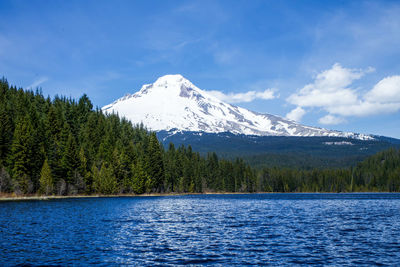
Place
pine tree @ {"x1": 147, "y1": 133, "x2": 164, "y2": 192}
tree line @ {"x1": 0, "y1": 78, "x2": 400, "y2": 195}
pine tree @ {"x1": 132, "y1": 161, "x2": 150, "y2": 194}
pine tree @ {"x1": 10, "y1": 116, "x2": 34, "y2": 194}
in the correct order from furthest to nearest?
pine tree @ {"x1": 147, "y1": 133, "x2": 164, "y2": 192}, pine tree @ {"x1": 132, "y1": 161, "x2": 150, "y2": 194}, tree line @ {"x1": 0, "y1": 78, "x2": 400, "y2": 195}, pine tree @ {"x1": 10, "y1": 116, "x2": 34, "y2": 194}

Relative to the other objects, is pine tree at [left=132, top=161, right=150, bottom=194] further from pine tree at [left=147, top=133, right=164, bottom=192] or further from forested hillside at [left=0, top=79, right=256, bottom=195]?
pine tree at [left=147, top=133, right=164, bottom=192]

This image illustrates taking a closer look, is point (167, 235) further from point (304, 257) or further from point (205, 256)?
point (304, 257)

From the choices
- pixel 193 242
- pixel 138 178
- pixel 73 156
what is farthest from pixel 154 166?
pixel 193 242

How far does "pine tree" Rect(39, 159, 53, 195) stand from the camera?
100375 mm

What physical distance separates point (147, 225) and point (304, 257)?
81.4 ft

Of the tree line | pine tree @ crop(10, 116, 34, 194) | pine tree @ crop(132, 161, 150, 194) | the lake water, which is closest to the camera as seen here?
the lake water

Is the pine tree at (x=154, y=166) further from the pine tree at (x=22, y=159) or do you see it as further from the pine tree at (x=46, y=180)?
the pine tree at (x=22, y=159)

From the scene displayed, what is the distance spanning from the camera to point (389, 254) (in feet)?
97.5

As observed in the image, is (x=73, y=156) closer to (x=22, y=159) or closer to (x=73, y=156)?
(x=73, y=156)

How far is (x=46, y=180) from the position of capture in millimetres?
101938

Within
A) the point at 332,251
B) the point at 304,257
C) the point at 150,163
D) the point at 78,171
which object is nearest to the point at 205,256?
the point at 304,257

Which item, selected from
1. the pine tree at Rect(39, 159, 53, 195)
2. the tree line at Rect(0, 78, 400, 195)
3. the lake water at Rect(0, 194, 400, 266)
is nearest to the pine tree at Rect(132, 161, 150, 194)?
the tree line at Rect(0, 78, 400, 195)

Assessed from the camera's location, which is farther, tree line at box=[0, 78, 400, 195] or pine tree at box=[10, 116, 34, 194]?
tree line at box=[0, 78, 400, 195]

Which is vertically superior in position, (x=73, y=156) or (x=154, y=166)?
(x=73, y=156)
